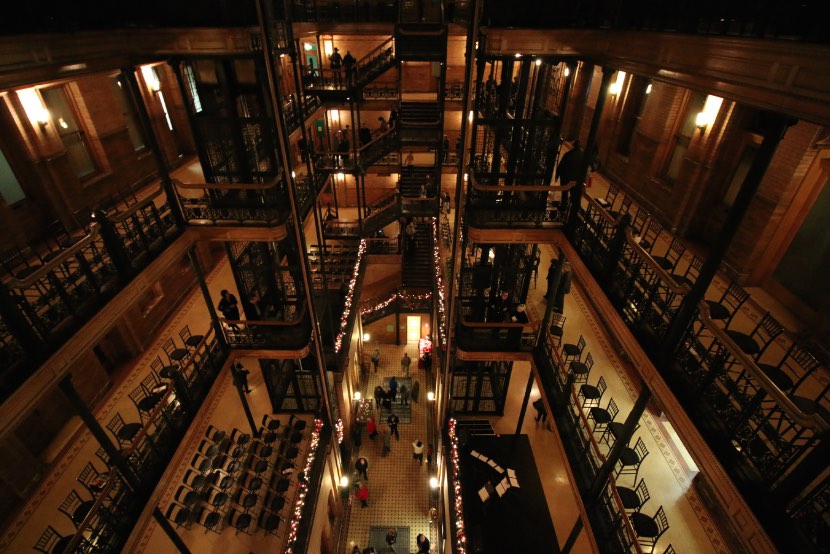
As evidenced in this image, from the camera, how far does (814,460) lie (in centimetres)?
329

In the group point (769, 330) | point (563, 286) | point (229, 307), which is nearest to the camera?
point (769, 330)

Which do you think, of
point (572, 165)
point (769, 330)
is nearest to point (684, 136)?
point (572, 165)

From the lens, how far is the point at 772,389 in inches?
144

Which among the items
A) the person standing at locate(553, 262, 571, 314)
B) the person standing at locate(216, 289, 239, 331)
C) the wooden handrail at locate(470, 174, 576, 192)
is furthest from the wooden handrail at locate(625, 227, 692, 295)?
the person standing at locate(216, 289, 239, 331)

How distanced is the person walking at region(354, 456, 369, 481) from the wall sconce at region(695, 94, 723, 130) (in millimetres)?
13144

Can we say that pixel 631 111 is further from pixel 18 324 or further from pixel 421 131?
pixel 18 324

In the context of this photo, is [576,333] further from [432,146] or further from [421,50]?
[421,50]

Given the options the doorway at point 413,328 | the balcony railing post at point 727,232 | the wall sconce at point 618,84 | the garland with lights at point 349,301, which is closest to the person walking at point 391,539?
the garland with lights at point 349,301

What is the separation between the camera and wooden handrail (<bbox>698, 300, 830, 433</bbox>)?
3.22 m

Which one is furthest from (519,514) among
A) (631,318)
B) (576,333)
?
(631,318)

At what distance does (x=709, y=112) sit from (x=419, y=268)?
10923mm

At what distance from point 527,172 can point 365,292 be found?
10.7 m

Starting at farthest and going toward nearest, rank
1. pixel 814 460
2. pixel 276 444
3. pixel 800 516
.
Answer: pixel 276 444 < pixel 800 516 < pixel 814 460

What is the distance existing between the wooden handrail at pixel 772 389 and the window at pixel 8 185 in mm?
12575
